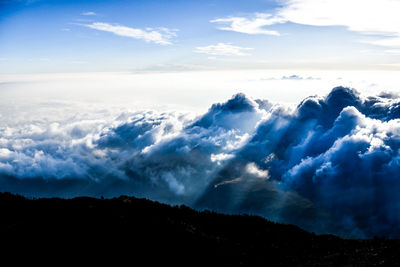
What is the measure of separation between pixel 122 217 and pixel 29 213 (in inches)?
616

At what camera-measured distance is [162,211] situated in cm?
4578

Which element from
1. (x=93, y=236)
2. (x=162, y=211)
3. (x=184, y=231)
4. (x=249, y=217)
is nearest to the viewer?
(x=93, y=236)

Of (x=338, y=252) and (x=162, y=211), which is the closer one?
(x=338, y=252)

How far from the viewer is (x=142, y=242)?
33.6 m

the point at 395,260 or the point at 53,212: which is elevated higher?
the point at 53,212

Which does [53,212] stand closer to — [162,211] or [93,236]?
[93,236]

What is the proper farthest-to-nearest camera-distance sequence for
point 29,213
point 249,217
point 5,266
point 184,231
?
point 249,217, point 29,213, point 184,231, point 5,266

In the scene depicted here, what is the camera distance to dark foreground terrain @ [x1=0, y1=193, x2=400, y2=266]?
30734mm

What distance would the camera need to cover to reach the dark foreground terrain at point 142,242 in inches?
1210

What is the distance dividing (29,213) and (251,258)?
32551 millimetres

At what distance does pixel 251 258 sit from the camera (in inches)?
1337

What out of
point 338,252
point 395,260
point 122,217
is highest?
point 122,217

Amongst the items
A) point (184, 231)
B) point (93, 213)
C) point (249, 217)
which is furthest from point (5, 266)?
point (249, 217)

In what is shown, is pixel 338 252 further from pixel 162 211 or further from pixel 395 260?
pixel 162 211
